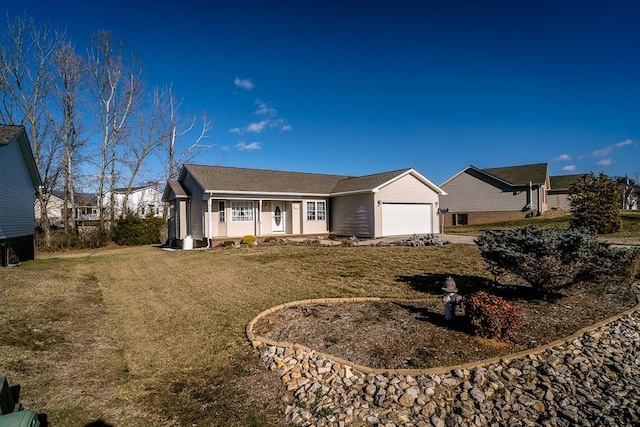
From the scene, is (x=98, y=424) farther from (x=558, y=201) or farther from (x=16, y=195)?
(x=558, y=201)

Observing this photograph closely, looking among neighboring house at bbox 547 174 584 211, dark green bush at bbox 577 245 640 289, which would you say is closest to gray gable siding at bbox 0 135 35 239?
dark green bush at bbox 577 245 640 289

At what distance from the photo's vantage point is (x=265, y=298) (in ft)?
24.7

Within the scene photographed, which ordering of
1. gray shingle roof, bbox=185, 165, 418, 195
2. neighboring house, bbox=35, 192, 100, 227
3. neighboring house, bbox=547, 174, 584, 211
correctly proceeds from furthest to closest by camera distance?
1. neighboring house, bbox=547, 174, 584, 211
2. neighboring house, bbox=35, 192, 100, 227
3. gray shingle roof, bbox=185, 165, 418, 195

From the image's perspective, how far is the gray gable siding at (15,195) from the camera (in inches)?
540

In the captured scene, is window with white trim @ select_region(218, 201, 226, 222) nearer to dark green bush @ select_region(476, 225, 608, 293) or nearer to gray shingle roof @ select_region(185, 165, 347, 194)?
gray shingle roof @ select_region(185, 165, 347, 194)

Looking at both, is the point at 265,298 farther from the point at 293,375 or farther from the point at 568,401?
the point at 568,401

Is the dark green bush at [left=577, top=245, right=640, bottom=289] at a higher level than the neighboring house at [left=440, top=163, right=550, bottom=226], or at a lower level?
lower

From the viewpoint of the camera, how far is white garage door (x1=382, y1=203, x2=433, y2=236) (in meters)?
20.7

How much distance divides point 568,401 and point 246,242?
16.3m

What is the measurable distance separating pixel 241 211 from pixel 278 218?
263 cm

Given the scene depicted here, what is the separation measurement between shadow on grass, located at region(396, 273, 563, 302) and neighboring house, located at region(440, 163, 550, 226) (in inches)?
1135

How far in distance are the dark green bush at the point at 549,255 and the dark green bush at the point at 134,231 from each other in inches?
925

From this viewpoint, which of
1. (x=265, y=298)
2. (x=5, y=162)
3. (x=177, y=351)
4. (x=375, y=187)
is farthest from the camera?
(x=375, y=187)

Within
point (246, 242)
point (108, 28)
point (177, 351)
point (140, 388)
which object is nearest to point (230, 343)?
point (177, 351)
